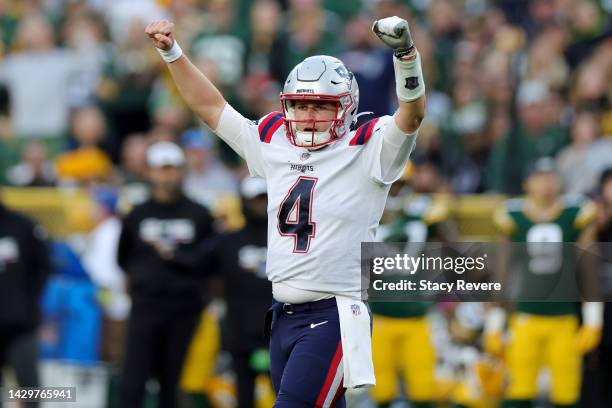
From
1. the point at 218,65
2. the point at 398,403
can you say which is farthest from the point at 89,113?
the point at 398,403

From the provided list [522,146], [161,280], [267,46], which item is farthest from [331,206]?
[267,46]

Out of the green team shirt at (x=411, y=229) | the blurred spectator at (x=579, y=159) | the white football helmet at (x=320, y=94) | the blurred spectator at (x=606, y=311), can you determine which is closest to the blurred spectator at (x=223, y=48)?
the green team shirt at (x=411, y=229)

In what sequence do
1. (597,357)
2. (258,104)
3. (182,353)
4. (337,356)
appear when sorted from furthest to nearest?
(258,104)
(182,353)
(597,357)
(337,356)

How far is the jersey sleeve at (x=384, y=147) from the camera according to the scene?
214 inches

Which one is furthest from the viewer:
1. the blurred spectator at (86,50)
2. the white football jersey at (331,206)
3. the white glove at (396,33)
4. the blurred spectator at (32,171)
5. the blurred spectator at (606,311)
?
the blurred spectator at (86,50)

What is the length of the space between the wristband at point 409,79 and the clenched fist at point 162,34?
1.04m

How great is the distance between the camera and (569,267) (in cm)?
706

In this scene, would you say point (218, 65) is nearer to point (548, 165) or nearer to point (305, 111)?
point (548, 165)

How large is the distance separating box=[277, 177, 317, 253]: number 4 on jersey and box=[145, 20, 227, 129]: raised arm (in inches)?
21.5

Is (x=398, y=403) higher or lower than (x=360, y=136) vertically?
lower

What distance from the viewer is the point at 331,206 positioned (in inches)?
219

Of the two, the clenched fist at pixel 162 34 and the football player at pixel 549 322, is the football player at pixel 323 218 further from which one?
the football player at pixel 549 322

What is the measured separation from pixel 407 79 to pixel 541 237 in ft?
13.8

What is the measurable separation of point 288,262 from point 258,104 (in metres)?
6.00
